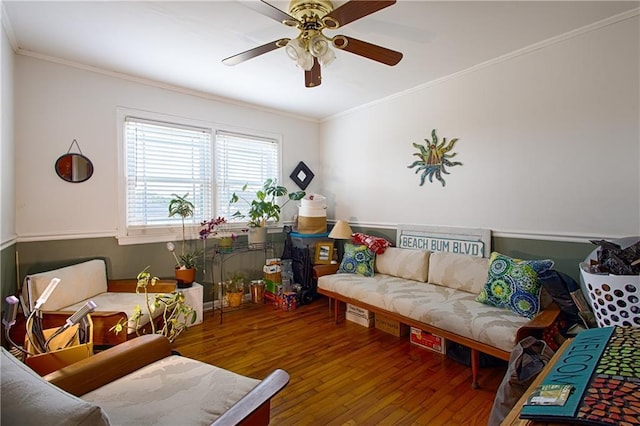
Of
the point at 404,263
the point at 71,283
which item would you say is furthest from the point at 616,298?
the point at 71,283

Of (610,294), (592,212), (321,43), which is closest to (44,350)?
(321,43)

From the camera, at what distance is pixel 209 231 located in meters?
3.65

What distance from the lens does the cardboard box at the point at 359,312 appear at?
3.33 meters

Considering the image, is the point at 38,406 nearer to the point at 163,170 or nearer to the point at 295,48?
the point at 295,48

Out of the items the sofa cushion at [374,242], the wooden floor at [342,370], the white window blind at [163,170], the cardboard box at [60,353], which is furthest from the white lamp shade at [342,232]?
the cardboard box at [60,353]

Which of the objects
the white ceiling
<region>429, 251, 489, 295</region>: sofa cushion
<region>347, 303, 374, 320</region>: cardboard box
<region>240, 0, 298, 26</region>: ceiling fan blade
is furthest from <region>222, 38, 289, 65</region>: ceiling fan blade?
<region>347, 303, 374, 320</region>: cardboard box

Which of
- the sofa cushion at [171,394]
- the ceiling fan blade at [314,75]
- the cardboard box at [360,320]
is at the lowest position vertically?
the cardboard box at [360,320]

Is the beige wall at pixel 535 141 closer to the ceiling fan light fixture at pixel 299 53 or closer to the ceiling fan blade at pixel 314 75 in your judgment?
the ceiling fan blade at pixel 314 75

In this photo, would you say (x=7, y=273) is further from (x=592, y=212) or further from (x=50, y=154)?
(x=592, y=212)

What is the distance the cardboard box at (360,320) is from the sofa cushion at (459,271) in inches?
30.5

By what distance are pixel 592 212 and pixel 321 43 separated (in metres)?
2.41

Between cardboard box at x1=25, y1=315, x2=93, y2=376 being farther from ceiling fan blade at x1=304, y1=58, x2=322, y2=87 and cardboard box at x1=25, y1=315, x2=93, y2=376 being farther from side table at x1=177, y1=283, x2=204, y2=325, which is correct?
ceiling fan blade at x1=304, y1=58, x2=322, y2=87

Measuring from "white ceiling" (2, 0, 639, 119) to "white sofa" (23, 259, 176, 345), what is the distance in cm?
194

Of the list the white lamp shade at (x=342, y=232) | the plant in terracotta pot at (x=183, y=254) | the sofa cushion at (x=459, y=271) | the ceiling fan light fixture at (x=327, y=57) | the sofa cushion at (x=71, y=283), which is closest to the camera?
the ceiling fan light fixture at (x=327, y=57)
